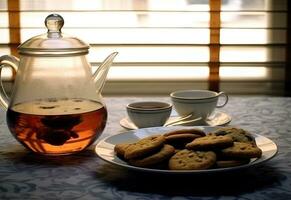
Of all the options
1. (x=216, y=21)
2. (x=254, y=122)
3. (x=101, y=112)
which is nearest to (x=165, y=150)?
(x=101, y=112)

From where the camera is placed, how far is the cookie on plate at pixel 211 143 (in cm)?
70

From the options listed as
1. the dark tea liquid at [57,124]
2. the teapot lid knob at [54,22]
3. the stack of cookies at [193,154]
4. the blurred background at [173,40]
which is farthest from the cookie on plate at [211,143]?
the blurred background at [173,40]

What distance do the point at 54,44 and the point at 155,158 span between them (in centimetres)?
27

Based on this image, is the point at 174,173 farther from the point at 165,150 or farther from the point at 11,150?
the point at 11,150

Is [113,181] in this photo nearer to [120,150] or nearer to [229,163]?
[120,150]

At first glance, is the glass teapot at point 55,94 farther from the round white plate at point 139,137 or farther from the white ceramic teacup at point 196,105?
the white ceramic teacup at point 196,105

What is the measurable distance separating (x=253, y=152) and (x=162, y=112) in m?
0.32

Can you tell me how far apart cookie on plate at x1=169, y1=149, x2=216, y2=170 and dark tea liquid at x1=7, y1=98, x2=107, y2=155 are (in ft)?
0.57

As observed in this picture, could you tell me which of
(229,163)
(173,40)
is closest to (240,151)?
(229,163)

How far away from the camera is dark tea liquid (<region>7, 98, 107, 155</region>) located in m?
0.78

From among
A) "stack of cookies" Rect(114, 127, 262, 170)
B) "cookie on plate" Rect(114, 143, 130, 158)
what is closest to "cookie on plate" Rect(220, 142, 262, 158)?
"stack of cookies" Rect(114, 127, 262, 170)

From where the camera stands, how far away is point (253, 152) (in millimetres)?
700

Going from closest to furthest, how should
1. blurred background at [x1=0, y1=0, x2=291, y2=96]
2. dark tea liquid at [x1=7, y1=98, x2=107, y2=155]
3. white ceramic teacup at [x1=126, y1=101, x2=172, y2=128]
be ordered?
dark tea liquid at [x1=7, y1=98, x2=107, y2=155] < white ceramic teacup at [x1=126, y1=101, x2=172, y2=128] < blurred background at [x1=0, y1=0, x2=291, y2=96]

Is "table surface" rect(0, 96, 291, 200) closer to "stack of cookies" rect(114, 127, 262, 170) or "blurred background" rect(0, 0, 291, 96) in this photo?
"stack of cookies" rect(114, 127, 262, 170)
